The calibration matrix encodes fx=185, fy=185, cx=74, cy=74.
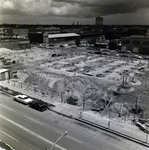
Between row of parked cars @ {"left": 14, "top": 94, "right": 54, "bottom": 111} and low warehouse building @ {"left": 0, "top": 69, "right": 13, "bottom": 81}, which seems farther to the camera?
low warehouse building @ {"left": 0, "top": 69, "right": 13, "bottom": 81}

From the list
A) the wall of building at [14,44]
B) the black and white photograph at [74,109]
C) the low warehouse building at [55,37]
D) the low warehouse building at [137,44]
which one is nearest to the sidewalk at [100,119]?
the black and white photograph at [74,109]

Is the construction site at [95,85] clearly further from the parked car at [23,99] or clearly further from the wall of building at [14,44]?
the wall of building at [14,44]

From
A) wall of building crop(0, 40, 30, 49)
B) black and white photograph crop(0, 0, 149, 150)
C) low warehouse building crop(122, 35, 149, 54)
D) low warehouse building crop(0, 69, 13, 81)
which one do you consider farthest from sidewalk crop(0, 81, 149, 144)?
wall of building crop(0, 40, 30, 49)

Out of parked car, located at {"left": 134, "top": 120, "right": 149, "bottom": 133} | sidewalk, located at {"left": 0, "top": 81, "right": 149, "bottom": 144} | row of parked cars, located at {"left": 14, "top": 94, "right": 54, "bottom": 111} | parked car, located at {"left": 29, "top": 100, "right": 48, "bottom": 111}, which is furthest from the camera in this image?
row of parked cars, located at {"left": 14, "top": 94, "right": 54, "bottom": 111}

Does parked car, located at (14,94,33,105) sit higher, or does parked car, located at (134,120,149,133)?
parked car, located at (14,94,33,105)

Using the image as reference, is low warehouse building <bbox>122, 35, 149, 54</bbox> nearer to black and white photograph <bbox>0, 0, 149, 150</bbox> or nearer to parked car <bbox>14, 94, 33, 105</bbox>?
black and white photograph <bbox>0, 0, 149, 150</bbox>

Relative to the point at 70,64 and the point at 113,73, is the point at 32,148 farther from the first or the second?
the point at 70,64
